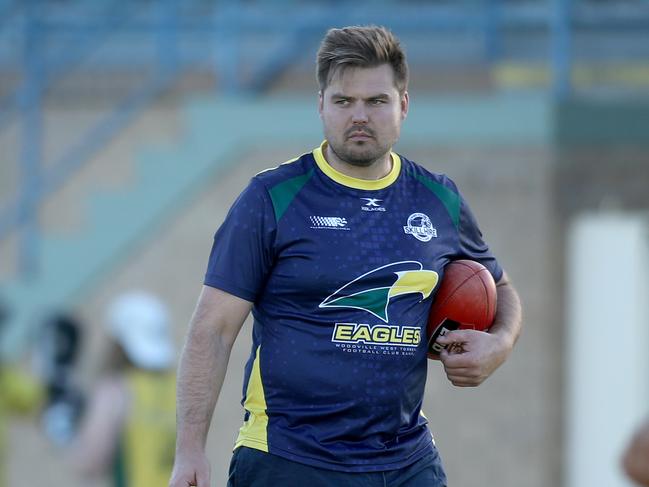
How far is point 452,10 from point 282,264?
826cm

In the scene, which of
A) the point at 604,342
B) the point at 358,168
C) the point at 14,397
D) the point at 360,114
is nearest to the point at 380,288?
the point at 358,168

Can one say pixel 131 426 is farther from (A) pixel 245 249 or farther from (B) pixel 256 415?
(A) pixel 245 249

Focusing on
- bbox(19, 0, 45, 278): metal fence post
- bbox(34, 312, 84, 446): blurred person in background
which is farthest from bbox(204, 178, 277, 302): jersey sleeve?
bbox(19, 0, 45, 278): metal fence post

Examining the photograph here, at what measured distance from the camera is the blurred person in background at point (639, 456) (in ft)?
10.5

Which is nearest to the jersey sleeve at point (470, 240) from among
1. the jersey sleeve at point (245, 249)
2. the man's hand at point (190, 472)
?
the jersey sleeve at point (245, 249)

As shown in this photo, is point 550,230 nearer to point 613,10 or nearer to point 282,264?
point 613,10

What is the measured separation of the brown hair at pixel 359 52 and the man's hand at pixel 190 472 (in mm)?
1256

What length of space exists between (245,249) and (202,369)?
0.40m

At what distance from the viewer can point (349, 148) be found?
492cm

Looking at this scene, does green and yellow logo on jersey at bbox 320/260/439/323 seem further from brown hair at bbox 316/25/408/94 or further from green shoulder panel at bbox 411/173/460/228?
brown hair at bbox 316/25/408/94

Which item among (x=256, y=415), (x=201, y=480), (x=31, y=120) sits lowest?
(x=201, y=480)

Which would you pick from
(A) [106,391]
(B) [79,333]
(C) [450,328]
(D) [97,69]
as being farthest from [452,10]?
(C) [450,328]

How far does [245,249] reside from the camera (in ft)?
15.9

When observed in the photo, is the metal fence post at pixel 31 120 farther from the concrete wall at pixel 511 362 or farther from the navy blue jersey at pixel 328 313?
the navy blue jersey at pixel 328 313
